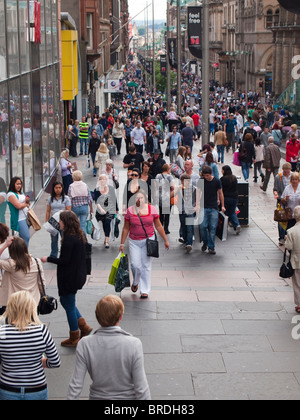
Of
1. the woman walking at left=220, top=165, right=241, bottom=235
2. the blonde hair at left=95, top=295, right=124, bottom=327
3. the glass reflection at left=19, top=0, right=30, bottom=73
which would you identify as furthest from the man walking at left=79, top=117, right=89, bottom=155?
the blonde hair at left=95, top=295, right=124, bottom=327

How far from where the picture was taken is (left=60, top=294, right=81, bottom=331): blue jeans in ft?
28.8

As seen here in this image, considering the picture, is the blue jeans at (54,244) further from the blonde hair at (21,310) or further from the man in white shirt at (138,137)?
the man in white shirt at (138,137)

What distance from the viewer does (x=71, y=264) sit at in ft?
28.0

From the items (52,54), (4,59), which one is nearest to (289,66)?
(52,54)

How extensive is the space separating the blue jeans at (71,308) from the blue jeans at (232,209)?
727cm

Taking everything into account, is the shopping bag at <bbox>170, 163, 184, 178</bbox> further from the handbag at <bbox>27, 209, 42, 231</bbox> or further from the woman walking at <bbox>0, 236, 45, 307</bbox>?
the woman walking at <bbox>0, 236, 45, 307</bbox>

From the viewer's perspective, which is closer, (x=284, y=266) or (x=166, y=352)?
(x=166, y=352)

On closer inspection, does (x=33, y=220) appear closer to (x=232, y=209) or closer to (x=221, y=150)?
Result: (x=232, y=209)

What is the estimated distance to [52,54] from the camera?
24.4 metres

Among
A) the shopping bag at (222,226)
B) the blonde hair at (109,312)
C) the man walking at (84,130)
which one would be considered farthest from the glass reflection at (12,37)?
the man walking at (84,130)

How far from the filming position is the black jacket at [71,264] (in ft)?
27.8

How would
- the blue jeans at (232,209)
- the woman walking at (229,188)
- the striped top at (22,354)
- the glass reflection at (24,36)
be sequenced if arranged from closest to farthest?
the striped top at (22,354) → the woman walking at (229,188) → the blue jeans at (232,209) → the glass reflection at (24,36)

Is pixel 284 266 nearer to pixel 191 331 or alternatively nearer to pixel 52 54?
pixel 191 331

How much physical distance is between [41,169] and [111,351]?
15.1 meters
